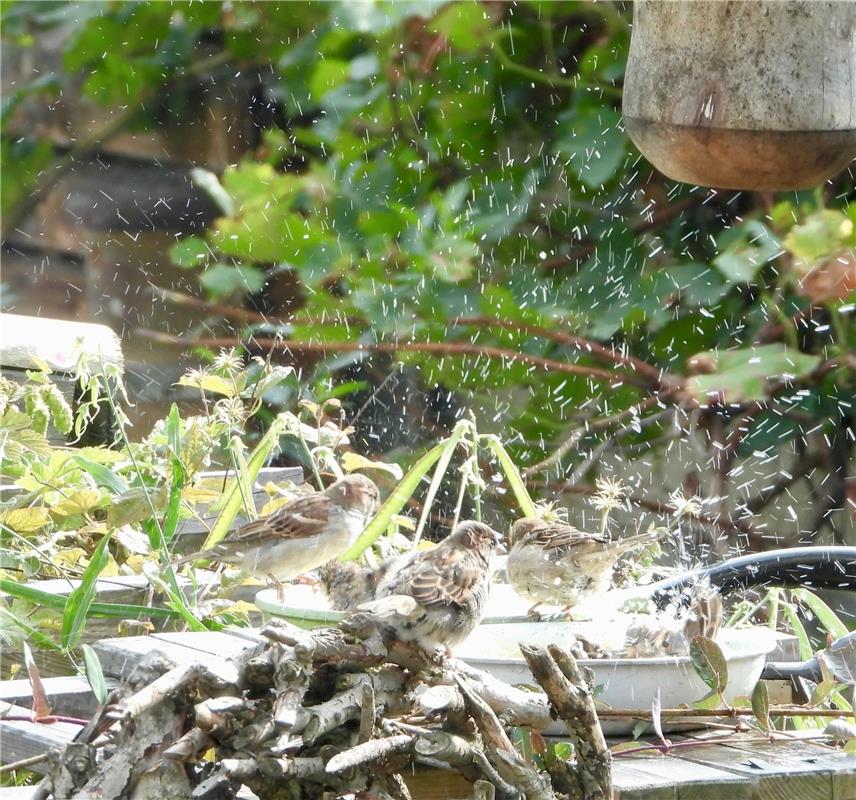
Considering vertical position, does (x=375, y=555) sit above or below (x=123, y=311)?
above

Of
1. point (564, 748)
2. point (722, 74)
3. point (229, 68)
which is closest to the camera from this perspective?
point (564, 748)

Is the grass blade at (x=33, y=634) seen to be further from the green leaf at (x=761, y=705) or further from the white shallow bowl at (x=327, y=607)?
the green leaf at (x=761, y=705)

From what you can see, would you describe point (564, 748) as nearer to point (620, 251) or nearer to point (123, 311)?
point (620, 251)

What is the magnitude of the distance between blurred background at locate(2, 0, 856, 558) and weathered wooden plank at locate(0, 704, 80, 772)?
1.83 meters

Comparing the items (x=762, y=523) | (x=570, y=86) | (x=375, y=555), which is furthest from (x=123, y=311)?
(x=375, y=555)

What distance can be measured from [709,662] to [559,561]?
0.37 m

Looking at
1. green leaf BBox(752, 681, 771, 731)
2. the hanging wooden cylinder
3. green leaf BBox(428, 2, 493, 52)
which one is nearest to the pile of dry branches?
green leaf BBox(752, 681, 771, 731)

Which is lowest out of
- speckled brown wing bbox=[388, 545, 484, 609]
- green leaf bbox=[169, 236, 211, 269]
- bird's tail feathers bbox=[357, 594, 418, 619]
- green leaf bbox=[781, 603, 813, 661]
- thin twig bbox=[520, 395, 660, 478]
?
thin twig bbox=[520, 395, 660, 478]

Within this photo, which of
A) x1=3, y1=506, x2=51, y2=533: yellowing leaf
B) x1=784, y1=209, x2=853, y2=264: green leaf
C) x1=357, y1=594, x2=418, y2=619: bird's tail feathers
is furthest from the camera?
x1=784, y1=209, x2=853, y2=264: green leaf

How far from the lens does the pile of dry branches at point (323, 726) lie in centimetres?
97

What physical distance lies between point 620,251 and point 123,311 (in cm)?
172

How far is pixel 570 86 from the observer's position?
11.3 feet

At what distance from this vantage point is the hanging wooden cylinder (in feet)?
5.64

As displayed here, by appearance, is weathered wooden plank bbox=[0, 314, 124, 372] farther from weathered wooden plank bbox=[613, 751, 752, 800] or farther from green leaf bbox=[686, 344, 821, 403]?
weathered wooden plank bbox=[613, 751, 752, 800]
